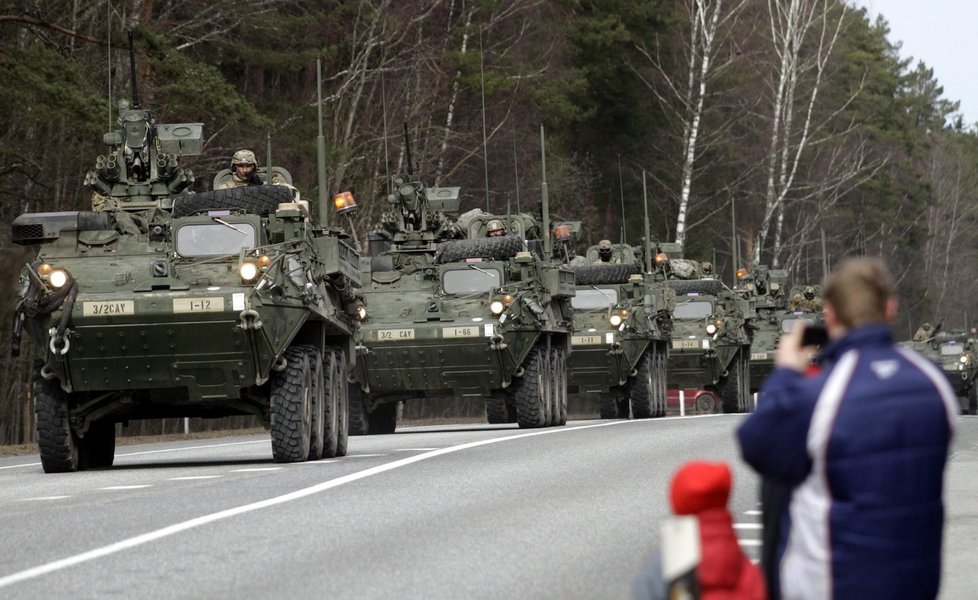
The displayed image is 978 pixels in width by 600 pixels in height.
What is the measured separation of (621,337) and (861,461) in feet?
91.7

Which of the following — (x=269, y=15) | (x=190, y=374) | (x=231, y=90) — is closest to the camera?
(x=190, y=374)

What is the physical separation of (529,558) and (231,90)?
881 inches

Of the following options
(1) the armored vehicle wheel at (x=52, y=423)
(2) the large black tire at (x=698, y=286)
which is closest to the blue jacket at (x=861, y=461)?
(1) the armored vehicle wheel at (x=52, y=423)

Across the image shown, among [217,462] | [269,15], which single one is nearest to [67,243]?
[217,462]

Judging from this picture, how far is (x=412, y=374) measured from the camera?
26.4 meters

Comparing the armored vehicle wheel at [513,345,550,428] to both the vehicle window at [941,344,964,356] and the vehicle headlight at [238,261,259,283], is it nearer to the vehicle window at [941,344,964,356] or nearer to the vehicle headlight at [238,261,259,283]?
the vehicle headlight at [238,261,259,283]

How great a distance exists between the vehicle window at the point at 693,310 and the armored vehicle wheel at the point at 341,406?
20.1 metres

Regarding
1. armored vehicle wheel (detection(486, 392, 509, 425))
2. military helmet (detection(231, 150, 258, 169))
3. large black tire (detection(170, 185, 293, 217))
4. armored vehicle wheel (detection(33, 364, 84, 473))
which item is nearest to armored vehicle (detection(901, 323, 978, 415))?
armored vehicle wheel (detection(486, 392, 509, 425))

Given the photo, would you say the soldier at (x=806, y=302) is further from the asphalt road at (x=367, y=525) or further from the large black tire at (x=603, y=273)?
the asphalt road at (x=367, y=525)

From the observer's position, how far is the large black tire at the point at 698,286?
135 ft

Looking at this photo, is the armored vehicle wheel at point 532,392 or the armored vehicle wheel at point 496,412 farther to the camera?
the armored vehicle wheel at point 496,412

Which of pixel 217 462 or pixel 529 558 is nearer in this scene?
pixel 529 558

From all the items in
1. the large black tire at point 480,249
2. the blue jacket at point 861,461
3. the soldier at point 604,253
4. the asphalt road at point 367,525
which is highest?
the soldier at point 604,253

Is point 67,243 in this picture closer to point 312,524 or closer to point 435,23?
point 312,524
